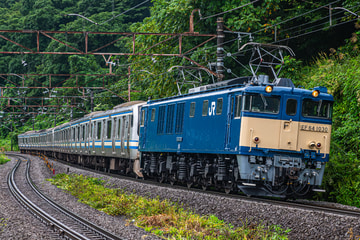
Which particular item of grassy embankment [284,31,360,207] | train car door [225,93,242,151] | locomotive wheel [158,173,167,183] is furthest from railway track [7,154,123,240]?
grassy embankment [284,31,360,207]

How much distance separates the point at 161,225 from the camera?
12.7 meters

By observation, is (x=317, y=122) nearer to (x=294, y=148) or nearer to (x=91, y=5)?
(x=294, y=148)

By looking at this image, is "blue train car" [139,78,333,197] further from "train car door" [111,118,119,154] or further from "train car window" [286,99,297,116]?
"train car door" [111,118,119,154]

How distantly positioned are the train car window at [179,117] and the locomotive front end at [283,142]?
15.2 ft

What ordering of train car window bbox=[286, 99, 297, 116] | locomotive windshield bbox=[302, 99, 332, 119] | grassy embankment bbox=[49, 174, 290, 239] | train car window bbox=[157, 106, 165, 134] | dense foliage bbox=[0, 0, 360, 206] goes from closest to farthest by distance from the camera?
grassy embankment bbox=[49, 174, 290, 239]
train car window bbox=[286, 99, 297, 116]
locomotive windshield bbox=[302, 99, 332, 119]
dense foliage bbox=[0, 0, 360, 206]
train car window bbox=[157, 106, 165, 134]

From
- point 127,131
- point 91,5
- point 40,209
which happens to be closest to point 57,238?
point 40,209

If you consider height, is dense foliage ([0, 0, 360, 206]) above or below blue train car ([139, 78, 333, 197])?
above

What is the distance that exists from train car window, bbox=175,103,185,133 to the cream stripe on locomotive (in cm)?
465

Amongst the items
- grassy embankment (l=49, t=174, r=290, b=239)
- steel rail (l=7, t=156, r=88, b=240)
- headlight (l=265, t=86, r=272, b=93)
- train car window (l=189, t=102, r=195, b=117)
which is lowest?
steel rail (l=7, t=156, r=88, b=240)

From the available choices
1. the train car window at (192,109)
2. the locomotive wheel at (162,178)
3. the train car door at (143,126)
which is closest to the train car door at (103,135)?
the train car door at (143,126)

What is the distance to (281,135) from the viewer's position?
Result: 47.1ft

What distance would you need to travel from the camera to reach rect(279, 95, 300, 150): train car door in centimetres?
1433

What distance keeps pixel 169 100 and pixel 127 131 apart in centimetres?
563

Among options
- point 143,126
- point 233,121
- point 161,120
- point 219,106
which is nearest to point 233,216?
point 233,121
